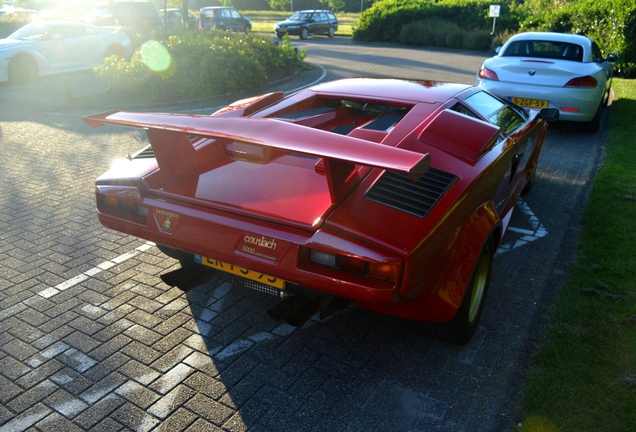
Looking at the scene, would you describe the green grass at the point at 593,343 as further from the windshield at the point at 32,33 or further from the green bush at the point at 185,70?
the windshield at the point at 32,33

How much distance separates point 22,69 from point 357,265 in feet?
43.7

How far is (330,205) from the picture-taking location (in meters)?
3.16

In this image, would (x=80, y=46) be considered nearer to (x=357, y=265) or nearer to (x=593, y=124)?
(x=593, y=124)

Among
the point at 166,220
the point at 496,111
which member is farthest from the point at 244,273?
the point at 496,111

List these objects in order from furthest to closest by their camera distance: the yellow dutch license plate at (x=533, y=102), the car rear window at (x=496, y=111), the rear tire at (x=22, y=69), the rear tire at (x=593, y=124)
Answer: the rear tire at (x=22, y=69) < the rear tire at (x=593, y=124) < the yellow dutch license plate at (x=533, y=102) < the car rear window at (x=496, y=111)

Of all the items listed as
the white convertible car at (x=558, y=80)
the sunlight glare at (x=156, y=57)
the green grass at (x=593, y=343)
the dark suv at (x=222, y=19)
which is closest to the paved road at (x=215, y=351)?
the green grass at (x=593, y=343)

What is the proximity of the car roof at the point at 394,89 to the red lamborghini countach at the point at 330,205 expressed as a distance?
47 mm

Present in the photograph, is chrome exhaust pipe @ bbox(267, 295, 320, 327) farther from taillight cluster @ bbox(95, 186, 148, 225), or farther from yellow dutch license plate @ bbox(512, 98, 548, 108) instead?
yellow dutch license plate @ bbox(512, 98, 548, 108)

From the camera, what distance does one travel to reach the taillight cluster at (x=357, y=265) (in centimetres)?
289

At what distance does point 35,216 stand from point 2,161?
2388 mm

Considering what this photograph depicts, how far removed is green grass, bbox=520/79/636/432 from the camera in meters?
3.11

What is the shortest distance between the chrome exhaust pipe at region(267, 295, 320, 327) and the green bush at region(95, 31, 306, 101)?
932 centimetres

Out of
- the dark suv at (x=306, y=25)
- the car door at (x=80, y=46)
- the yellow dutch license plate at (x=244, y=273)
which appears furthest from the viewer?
the dark suv at (x=306, y=25)

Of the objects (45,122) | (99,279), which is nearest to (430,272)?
(99,279)
